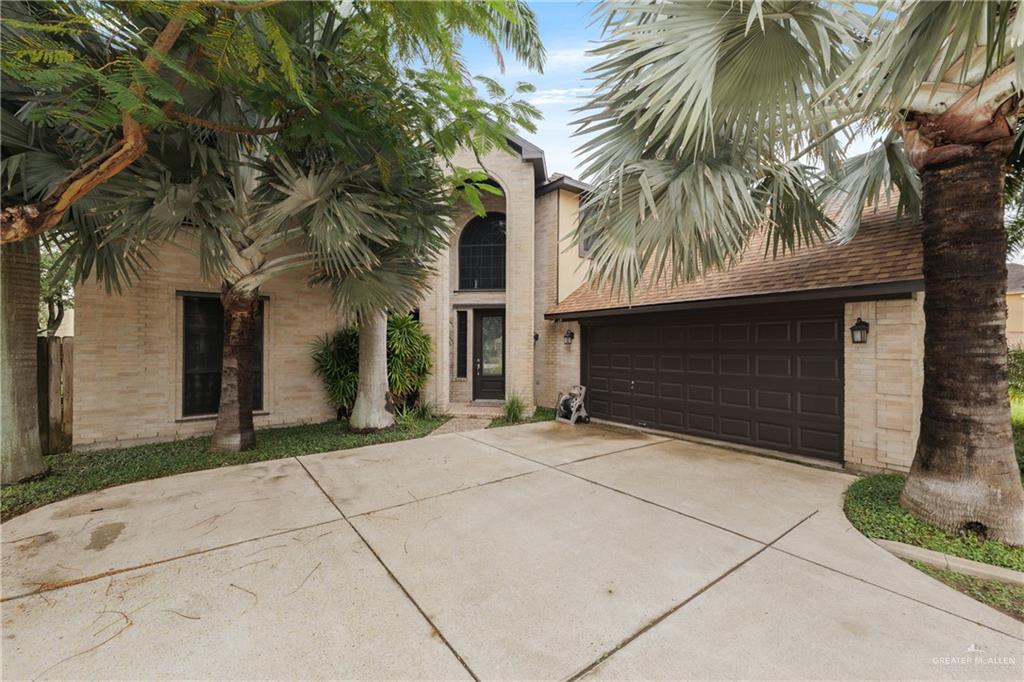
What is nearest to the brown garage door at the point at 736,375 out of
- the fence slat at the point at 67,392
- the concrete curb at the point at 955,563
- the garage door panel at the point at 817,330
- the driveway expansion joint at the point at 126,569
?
Result: the garage door panel at the point at 817,330

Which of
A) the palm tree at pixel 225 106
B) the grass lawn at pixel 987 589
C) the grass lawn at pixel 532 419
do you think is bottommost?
the grass lawn at pixel 532 419

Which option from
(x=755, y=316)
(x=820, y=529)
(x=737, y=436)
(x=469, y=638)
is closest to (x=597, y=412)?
(x=737, y=436)

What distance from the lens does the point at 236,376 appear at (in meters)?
6.27

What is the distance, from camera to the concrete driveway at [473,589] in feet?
7.18

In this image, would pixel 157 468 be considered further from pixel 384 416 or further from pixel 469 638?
pixel 469 638

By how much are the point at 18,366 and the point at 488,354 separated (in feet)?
27.8

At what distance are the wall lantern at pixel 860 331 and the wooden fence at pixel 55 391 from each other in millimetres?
12038

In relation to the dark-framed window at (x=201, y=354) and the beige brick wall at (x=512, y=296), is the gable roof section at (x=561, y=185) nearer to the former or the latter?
the beige brick wall at (x=512, y=296)

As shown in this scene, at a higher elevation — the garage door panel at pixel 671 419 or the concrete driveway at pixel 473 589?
the garage door panel at pixel 671 419

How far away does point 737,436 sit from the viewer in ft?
22.5

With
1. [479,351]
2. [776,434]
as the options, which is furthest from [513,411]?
[776,434]

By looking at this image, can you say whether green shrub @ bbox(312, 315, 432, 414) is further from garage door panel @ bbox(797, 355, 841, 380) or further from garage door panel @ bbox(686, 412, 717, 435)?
garage door panel @ bbox(797, 355, 841, 380)

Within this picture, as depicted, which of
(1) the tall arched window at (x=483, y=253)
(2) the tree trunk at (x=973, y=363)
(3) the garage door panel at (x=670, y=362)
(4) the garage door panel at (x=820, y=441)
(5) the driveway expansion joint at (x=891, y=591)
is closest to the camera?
(5) the driveway expansion joint at (x=891, y=591)

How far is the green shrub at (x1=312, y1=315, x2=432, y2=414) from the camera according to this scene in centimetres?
840
